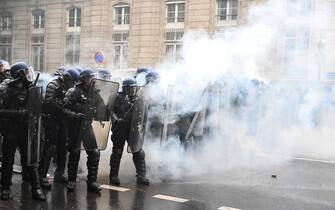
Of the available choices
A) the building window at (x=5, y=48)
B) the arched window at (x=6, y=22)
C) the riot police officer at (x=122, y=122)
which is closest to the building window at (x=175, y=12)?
the arched window at (x=6, y=22)

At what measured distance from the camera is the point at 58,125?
6723mm

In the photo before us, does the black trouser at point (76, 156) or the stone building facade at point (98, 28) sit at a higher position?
the stone building facade at point (98, 28)

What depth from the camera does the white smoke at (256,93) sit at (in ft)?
27.2

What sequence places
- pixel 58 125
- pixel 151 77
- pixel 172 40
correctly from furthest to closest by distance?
pixel 172 40, pixel 151 77, pixel 58 125

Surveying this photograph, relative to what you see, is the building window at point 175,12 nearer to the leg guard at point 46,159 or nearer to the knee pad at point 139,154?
the knee pad at point 139,154

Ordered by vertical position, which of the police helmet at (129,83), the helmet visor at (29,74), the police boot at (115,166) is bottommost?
the police boot at (115,166)

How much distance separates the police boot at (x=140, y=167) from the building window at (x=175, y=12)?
1699 cm

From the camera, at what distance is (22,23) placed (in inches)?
891

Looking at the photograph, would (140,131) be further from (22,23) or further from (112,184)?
(22,23)

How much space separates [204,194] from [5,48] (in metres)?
A: 20.6

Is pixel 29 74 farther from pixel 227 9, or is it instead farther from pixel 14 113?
pixel 227 9

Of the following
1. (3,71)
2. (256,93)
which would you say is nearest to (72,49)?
(256,93)

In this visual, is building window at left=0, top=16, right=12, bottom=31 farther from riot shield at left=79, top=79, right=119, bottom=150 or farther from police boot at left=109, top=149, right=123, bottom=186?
riot shield at left=79, top=79, right=119, bottom=150

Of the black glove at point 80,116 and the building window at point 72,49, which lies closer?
the black glove at point 80,116
